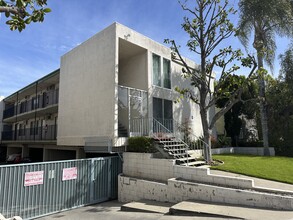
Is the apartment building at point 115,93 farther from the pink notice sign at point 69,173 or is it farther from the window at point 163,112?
the pink notice sign at point 69,173

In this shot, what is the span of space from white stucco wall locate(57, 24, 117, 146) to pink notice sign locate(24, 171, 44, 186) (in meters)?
3.92

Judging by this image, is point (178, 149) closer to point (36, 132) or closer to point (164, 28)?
point (164, 28)

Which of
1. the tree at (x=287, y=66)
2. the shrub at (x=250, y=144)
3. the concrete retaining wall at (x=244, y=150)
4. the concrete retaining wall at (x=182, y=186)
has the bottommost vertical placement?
the concrete retaining wall at (x=182, y=186)

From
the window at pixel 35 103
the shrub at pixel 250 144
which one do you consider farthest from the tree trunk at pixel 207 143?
the window at pixel 35 103

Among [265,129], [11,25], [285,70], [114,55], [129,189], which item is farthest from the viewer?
[285,70]

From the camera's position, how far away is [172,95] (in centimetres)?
1570

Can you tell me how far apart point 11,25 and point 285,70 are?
64.1ft

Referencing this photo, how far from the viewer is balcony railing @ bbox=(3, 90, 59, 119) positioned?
62.4ft

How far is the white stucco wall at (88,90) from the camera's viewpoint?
12.5 metres

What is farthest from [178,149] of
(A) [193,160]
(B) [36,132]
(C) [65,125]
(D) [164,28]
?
(B) [36,132]

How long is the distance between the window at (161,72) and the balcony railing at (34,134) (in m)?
9.39

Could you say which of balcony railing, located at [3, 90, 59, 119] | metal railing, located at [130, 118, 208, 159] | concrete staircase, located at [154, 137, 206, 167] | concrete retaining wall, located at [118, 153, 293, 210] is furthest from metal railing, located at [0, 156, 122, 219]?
balcony railing, located at [3, 90, 59, 119]

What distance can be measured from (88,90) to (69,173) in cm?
564

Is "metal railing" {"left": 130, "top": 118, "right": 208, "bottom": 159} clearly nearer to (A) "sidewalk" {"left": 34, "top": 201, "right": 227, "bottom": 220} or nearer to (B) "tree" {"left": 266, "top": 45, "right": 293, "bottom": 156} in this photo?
(A) "sidewalk" {"left": 34, "top": 201, "right": 227, "bottom": 220}
